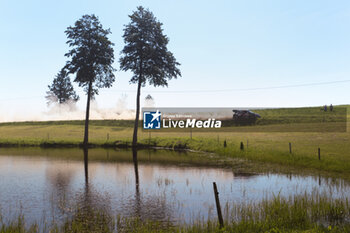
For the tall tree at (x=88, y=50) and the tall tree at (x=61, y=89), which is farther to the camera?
the tall tree at (x=61, y=89)

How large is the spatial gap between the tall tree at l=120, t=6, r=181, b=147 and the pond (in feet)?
80.8

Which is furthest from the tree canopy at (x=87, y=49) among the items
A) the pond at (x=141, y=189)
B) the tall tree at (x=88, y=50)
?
the pond at (x=141, y=189)

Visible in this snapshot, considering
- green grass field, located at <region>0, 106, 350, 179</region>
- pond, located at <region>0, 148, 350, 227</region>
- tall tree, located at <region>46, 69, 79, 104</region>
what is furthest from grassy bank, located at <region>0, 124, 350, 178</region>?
tall tree, located at <region>46, 69, 79, 104</region>

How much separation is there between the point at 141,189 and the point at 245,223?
8.07 meters

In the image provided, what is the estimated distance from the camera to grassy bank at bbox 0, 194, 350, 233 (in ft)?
32.9

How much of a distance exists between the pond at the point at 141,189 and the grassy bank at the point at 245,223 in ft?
2.07

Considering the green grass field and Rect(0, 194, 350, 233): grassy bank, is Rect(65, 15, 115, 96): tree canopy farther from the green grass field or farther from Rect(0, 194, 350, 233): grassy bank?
Rect(0, 194, 350, 233): grassy bank

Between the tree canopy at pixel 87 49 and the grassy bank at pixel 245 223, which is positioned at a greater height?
the tree canopy at pixel 87 49

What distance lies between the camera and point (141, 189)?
1711 centimetres

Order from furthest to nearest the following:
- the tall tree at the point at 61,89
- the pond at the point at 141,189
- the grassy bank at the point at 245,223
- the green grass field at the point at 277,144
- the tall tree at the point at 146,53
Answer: the tall tree at the point at 61,89, the tall tree at the point at 146,53, the green grass field at the point at 277,144, the pond at the point at 141,189, the grassy bank at the point at 245,223

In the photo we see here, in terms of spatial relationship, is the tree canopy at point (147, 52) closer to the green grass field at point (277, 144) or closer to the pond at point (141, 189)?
the green grass field at point (277, 144)

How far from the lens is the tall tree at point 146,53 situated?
47.6 metres

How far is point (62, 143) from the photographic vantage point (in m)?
50.6

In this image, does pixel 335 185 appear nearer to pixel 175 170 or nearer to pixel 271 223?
pixel 271 223
